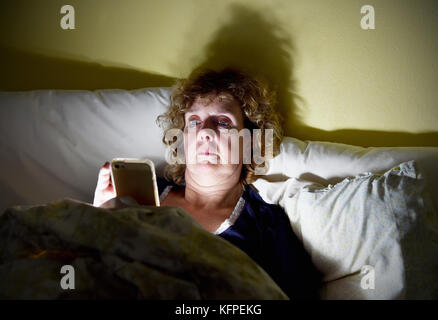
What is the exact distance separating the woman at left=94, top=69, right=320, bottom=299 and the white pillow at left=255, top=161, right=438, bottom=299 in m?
0.08

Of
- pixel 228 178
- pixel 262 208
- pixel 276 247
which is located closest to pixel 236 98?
pixel 228 178

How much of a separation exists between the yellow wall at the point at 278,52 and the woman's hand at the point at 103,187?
53 cm

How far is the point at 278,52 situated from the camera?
3.89 feet

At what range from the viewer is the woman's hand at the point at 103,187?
37.5 inches

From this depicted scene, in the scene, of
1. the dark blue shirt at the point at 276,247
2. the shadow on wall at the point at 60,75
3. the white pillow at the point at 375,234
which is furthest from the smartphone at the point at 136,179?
the shadow on wall at the point at 60,75

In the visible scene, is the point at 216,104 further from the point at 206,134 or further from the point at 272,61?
the point at 272,61

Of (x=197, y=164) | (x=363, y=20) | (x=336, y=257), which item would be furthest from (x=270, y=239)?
(x=363, y=20)

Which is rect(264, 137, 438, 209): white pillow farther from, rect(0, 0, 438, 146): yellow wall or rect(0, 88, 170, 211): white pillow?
rect(0, 88, 170, 211): white pillow

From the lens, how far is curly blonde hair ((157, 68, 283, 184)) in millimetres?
1164

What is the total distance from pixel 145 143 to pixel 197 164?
0.26 metres

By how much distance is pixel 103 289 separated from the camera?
0.57 metres

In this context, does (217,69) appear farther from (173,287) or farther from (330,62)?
(173,287)

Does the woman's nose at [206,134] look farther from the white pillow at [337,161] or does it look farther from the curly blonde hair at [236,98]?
the white pillow at [337,161]

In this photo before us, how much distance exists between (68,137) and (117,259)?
0.70m
